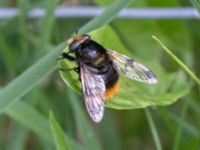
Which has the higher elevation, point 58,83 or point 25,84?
point 25,84

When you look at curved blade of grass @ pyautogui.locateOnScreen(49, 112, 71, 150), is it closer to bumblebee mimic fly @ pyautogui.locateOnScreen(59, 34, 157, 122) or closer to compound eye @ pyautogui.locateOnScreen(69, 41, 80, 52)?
bumblebee mimic fly @ pyautogui.locateOnScreen(59, 34, 157, 122)

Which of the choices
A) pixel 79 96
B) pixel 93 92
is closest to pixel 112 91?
pixel 93 92

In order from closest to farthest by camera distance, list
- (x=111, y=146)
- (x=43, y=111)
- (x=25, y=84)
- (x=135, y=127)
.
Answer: (x=25, y=84) → (x=43, y=111) → (x=111, y=146) → (x=135, y=127)

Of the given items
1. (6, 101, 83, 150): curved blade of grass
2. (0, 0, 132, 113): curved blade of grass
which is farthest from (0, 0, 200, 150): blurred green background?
(0, 0, 132, 113): curved blade of grass

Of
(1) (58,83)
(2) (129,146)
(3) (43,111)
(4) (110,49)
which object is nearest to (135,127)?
(2) (129,146)

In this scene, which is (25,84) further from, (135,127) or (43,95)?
(135,127)

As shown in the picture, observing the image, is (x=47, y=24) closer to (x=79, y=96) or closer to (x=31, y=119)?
(x=31, y=119)

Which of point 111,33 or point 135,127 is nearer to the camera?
point 111,33
